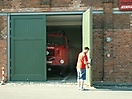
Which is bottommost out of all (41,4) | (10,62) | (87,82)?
(87,82)

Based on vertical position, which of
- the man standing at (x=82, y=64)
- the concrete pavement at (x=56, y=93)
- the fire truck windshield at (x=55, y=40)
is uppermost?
the fire truck windshield at (x=55, y=40)

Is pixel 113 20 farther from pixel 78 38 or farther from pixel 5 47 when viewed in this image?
pixel 78 38

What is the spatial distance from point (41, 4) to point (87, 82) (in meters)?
4.47

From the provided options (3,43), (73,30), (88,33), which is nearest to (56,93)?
(88,33)

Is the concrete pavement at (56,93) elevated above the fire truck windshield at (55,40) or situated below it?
below

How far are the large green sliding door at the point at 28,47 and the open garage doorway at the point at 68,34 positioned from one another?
1.38 metres

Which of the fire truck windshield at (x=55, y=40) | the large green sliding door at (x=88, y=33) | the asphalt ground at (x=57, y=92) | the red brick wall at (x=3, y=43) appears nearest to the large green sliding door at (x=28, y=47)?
the red brick wall at (x=3, y=43)

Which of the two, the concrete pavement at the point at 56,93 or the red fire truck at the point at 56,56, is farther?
the red fire truck at the point at 56,56

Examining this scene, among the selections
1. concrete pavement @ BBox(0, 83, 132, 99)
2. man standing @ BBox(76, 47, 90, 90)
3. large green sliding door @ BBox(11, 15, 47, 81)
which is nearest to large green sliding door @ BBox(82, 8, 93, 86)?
man standing @ BBox(76, 47, 90, 90)

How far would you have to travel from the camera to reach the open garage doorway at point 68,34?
14402 mm

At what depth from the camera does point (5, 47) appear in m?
12.7

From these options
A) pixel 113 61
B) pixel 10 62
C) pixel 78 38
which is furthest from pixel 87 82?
pixel 78 38

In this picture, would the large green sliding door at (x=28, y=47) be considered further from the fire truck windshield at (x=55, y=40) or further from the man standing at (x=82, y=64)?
the man standing at (x=82, y=64)

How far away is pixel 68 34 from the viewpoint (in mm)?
22344
